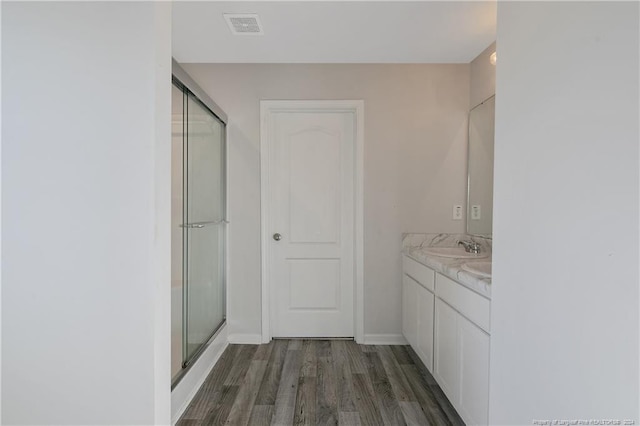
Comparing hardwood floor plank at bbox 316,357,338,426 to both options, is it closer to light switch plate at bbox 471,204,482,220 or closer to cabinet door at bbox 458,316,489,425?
cabinet door at bbox 458,316,489,425

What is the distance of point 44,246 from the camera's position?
3.02ft

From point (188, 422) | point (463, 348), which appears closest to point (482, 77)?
point (463, 348)

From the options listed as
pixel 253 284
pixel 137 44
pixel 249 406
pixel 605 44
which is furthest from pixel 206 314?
pixel 605 44

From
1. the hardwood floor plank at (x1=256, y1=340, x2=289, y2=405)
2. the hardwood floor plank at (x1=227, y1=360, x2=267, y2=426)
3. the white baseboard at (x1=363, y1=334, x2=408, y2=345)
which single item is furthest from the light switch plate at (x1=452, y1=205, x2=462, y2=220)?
the hardwood floor plank at (x1=227, y1=360, x2=267, y2=426)

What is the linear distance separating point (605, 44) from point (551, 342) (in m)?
0.82

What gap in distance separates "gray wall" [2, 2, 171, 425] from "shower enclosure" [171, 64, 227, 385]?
34.8 inches

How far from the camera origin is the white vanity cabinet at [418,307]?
2.06 metres

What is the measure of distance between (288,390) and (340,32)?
2405 millimetres

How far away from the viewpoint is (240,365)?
2359 millimetres

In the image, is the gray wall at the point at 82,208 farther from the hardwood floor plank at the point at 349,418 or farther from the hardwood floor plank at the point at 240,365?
the hardwood floor plank at the point at 240,365

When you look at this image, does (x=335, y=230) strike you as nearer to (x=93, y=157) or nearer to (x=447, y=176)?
(x=447, y=176)

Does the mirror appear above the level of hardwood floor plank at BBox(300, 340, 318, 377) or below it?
above

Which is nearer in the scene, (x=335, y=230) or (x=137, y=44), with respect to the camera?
(x=137, y=44)

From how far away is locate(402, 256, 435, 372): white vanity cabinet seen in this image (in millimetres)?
2057
